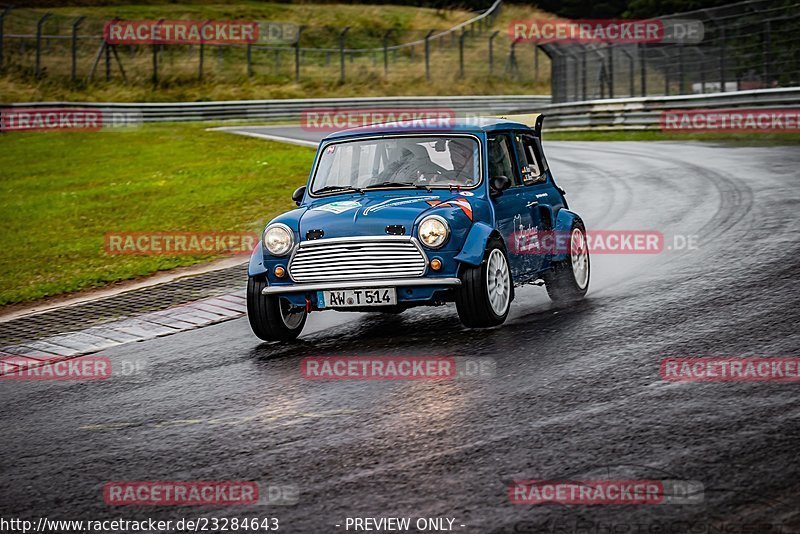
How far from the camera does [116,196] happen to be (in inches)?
770

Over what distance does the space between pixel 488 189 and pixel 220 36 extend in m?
49.1

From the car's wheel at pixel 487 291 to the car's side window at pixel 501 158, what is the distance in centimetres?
92

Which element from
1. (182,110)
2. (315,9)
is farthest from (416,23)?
(182,110)

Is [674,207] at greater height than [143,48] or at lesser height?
lesser

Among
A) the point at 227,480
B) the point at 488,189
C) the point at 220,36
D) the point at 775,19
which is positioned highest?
the point at 220,36

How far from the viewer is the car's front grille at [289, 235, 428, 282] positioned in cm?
836

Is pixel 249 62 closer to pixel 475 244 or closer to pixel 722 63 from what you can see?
pixel 722 63

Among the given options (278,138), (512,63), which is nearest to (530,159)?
(278,138)

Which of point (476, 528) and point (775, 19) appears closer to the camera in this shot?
point (476, 528)

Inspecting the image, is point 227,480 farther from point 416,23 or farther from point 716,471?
point 416,23

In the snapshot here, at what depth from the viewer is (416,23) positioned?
69688 mm

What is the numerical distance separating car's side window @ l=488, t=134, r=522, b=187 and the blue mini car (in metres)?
0.01

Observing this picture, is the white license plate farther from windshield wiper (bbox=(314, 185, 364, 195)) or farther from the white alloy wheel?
windshield wiper (bbox=(314, 185, 364, 195))

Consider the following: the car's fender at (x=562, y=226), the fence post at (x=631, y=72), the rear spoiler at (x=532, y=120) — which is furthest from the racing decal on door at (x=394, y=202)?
the fence post at (x=631, y=72)
